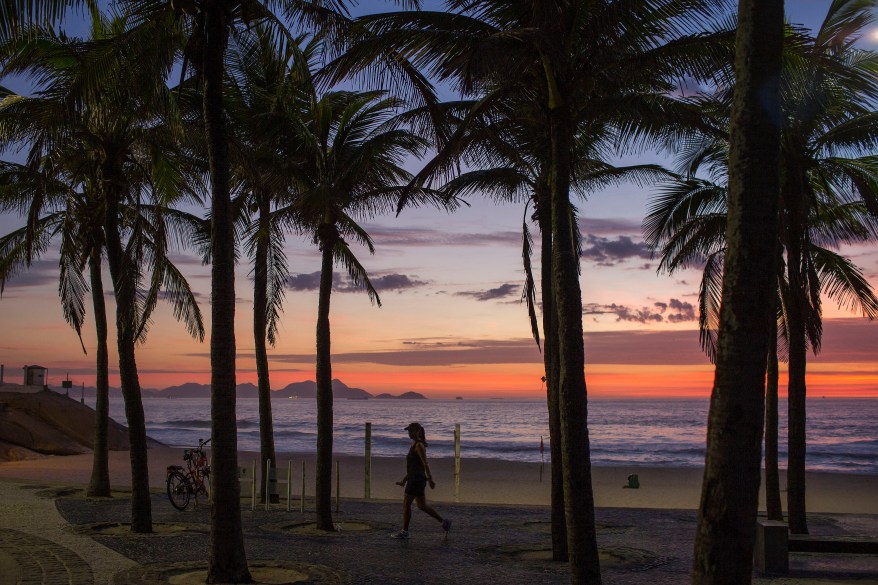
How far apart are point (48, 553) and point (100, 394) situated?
811 cm

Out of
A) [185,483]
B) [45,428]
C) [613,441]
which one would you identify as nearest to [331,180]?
[185,483]

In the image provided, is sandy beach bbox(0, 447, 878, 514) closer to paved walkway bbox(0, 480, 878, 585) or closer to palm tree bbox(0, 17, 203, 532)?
paved walkway bbox(0, 480, 878, 585)

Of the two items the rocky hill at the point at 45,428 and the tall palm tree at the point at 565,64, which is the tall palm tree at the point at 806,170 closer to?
the tall palm tree at the point at 565,64

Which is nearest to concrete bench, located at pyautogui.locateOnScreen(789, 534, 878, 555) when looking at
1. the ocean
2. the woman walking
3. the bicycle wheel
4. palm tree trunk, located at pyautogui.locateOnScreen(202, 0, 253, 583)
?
the woman walking

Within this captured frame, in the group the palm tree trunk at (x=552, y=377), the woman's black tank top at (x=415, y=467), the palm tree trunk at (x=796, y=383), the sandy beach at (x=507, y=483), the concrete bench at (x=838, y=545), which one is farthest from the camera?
the sandy beach at (x=507, y=483)

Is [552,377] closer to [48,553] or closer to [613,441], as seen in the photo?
[48,553]

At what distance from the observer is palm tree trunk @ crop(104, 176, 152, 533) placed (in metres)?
14.0

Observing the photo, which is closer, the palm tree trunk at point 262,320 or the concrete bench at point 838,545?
the concrete bench at point 838,545

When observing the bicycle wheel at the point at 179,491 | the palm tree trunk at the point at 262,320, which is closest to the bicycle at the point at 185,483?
the bicycle wheel at the point at 179,491

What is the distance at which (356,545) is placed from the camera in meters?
13.7

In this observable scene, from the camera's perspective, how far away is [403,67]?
11148 millimetres

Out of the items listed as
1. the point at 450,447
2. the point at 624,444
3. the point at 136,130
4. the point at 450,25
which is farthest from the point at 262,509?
the point at 624,444

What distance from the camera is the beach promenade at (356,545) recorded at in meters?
11.1

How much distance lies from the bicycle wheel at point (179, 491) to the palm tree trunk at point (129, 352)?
3.44 meters
